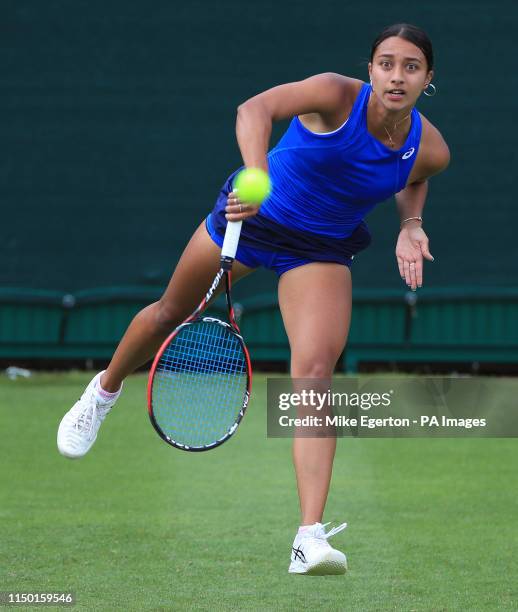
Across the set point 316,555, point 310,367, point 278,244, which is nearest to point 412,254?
point 278,244

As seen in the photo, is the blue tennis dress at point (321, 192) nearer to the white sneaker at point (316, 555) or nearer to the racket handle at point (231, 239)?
the racket handle at point (231, 239)

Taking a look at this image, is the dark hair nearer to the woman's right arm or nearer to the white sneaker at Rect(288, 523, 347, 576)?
the woman's right arm

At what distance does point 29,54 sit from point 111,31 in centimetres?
71

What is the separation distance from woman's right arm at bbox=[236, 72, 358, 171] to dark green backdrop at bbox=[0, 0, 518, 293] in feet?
22.4

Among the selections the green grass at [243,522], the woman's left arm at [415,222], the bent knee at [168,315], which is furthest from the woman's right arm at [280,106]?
the green grass at [243,522]

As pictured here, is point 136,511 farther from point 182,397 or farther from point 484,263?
point 484,263

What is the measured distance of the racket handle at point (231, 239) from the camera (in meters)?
4.24

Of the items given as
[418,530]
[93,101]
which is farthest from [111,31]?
[418,530]

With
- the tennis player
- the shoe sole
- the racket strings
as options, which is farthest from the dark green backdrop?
the shoe sole

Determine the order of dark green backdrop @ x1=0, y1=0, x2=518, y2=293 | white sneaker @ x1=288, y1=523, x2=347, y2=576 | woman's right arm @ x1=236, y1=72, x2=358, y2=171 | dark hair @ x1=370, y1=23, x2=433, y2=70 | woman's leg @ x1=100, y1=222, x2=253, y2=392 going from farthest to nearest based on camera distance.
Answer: dark green backdrop @ x1=0, y1=0, x2=518, y2=293
woman's leg @ x1=100, y1=222, x2=253, y2=392
dark hair @ x1=370, y1=23, x2=433, y2=70
white sneaker @ x1=288, y1=523, x2=347, y2=576
woman's right arm @ x1=236, y1=72, x2=358, y2=171

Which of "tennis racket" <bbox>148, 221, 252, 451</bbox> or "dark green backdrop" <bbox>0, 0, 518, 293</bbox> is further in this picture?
"dark green backdrop" <bbox>0, 0, 518, 293</bbox>

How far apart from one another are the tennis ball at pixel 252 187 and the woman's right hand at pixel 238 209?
3 cm

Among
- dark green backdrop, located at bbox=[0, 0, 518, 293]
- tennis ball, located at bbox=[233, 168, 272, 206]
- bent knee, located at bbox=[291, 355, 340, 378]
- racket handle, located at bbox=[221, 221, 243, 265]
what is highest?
dark green backdrop, located at bbox=[0, 0, 518, 293]

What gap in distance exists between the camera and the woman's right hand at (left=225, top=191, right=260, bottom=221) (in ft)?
13.4
